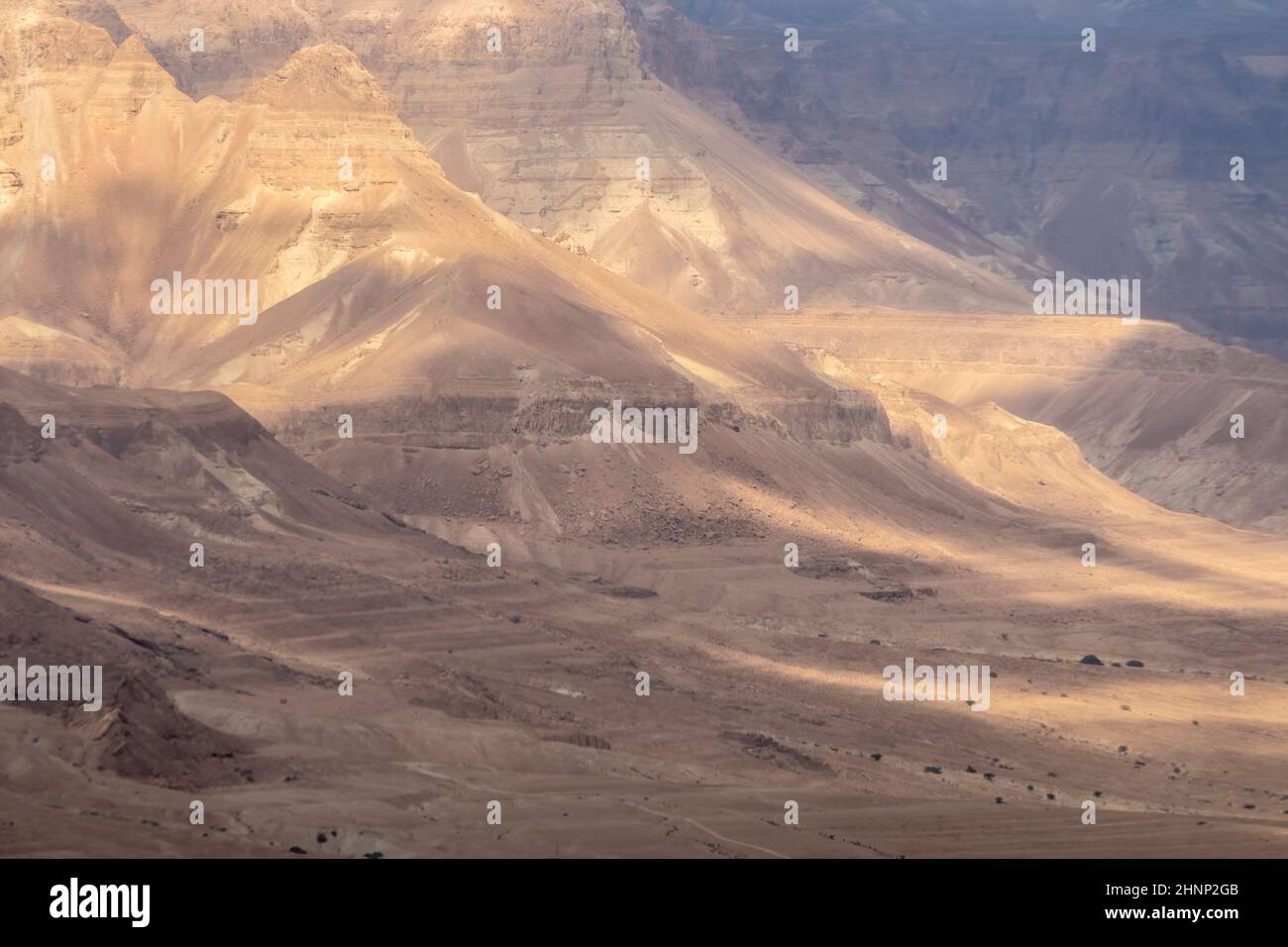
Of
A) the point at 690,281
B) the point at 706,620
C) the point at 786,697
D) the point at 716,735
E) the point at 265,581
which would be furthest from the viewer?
the point at 690,281

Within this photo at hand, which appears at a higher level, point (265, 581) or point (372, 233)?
point (372, 233)

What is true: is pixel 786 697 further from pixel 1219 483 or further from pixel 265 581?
pixel 1219 483

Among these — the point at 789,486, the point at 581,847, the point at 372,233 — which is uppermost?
the point at 372,233

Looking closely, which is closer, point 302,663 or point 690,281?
point 302,663

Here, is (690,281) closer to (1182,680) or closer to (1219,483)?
(1219,483)

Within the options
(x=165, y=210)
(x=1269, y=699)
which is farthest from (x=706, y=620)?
(x=165, y=210)

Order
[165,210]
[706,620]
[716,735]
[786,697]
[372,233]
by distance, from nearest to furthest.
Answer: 1. [716,735]
2. [786,697]
3. [706,620]
4. [372,233]
5. [165,210]
